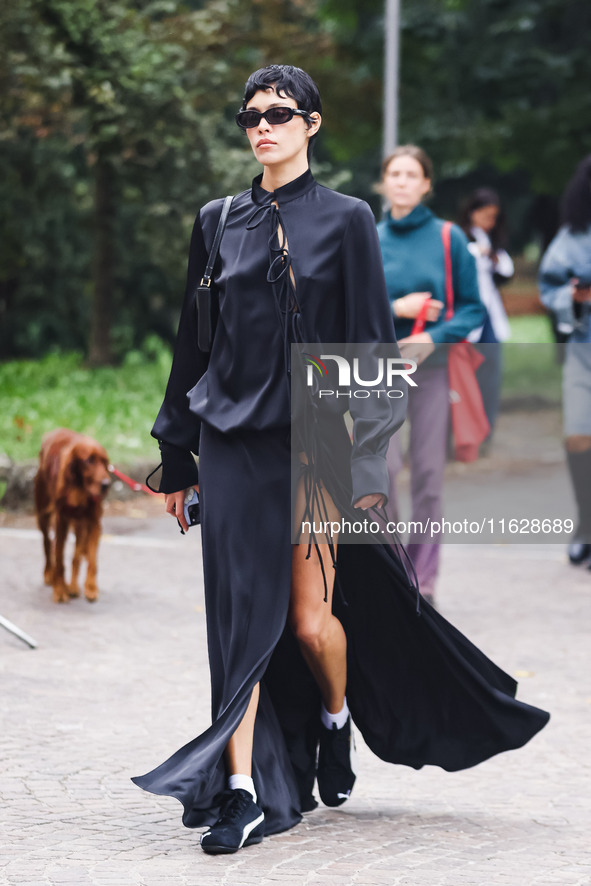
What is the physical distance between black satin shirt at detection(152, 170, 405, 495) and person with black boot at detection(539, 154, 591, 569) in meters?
4.74

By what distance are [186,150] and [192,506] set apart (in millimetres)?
12768

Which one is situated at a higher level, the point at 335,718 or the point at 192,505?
the point at 192,505

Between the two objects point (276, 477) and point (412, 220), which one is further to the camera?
point (412, 220)

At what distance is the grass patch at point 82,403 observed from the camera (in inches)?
488

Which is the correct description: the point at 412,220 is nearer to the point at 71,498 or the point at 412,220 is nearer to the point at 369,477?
the point at 71,498

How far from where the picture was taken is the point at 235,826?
419cm

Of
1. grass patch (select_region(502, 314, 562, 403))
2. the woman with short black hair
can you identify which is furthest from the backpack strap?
grass patch (select_region(502, 314, 562, 403))

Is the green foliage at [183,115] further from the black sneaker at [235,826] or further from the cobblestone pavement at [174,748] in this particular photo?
the black sneaker at [235,826]

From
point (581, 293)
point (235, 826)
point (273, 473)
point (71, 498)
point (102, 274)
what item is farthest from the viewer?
point (102, 274)

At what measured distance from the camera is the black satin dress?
421 centimetres

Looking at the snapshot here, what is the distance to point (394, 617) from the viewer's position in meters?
4.56

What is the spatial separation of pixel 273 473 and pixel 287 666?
2.16ft

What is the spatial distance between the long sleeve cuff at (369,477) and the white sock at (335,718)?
749mm

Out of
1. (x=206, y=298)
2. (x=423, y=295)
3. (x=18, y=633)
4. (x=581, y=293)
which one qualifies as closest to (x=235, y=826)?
(x=206, y=298)
